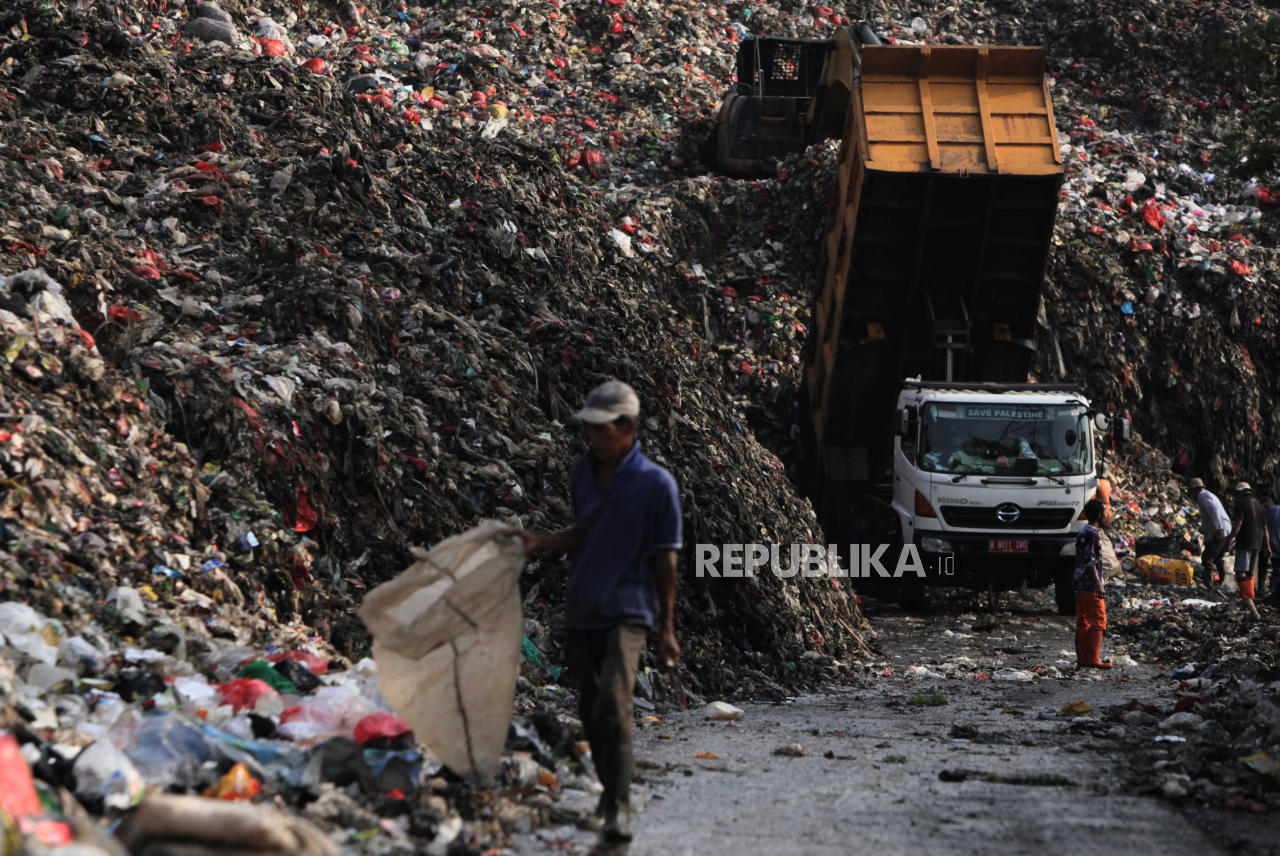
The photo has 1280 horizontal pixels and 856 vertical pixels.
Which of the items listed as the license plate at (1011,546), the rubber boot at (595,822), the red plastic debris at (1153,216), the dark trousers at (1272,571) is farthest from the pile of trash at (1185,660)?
the red plastic debris at (1153,216)

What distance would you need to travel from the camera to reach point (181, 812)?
2521 mm

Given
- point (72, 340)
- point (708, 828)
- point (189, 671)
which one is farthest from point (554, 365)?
point (708, 828)

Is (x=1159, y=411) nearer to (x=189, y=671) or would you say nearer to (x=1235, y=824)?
(x=1235, y=824)

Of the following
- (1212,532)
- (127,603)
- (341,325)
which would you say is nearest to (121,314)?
(341,325)

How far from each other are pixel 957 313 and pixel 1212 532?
A: 15.3 ft

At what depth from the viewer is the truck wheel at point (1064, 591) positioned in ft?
38.0

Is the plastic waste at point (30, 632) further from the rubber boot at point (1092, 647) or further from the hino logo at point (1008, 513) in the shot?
the hino logo at point (1008, 513)

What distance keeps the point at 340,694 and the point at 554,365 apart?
4758 mm

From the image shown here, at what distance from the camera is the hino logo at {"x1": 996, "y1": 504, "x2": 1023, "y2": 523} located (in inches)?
435

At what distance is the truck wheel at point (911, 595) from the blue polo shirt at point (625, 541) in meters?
8.36

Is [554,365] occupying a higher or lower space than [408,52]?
lower

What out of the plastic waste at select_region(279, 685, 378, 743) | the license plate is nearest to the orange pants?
the license plate

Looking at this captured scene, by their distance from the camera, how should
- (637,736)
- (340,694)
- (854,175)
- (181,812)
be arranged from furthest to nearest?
1. (854,175)
2. (637,736)
3. (340,694)
4. (181,812)

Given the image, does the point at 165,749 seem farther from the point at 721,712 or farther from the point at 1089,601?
the point at 1089,601
